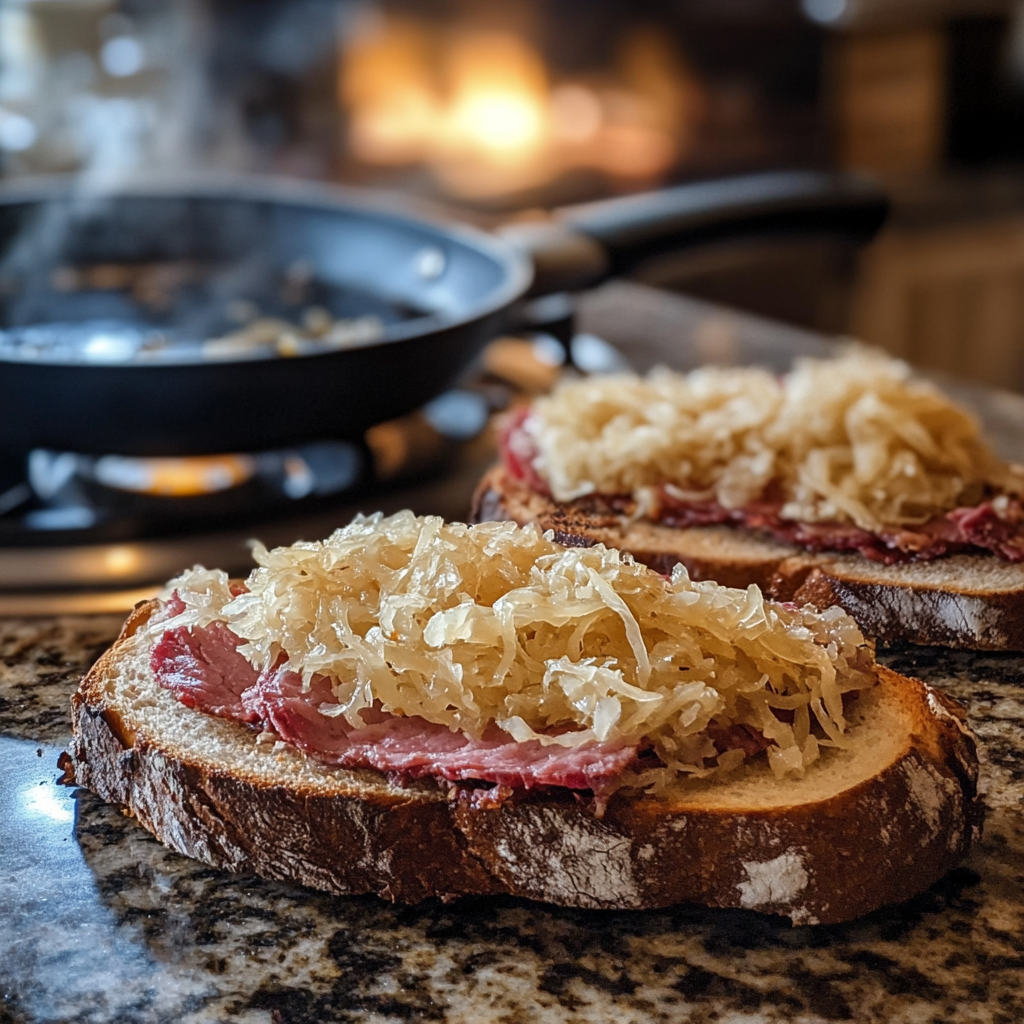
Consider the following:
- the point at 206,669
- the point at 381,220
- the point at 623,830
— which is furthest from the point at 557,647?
the point at 381,220

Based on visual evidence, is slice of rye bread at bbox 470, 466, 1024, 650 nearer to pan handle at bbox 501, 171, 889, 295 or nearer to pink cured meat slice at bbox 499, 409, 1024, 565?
pink cured meat slice at bbox 499, 409, 1024, 565

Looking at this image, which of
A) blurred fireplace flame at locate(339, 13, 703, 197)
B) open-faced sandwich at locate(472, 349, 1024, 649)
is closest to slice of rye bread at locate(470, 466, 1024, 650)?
open-faced sandwich at locate(472, 349, 1024, 649)

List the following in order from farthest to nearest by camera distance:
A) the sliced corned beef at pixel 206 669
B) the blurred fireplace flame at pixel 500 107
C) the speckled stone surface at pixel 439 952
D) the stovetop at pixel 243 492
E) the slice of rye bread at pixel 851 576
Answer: the blurred fireplace flame at pixel 500 107, the stovetop at pixel 243 492, the slice of rye bread at pixel 851 576, the sliced corned beef at pixel 206 669, the speckled stone surface at pixel 439 952

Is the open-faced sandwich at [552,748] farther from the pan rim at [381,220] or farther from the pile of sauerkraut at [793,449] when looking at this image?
the pan rim at [381,220]

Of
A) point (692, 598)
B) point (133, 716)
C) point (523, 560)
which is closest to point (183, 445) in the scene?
point (133, 716)

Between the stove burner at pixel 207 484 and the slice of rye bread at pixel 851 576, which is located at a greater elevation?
the stove burner at pixel 207 484

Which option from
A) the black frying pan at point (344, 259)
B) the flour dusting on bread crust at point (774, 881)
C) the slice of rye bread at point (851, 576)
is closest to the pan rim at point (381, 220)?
the black frying pan at point (344, 259)

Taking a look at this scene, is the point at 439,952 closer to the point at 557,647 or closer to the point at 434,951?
the point at 434,951
